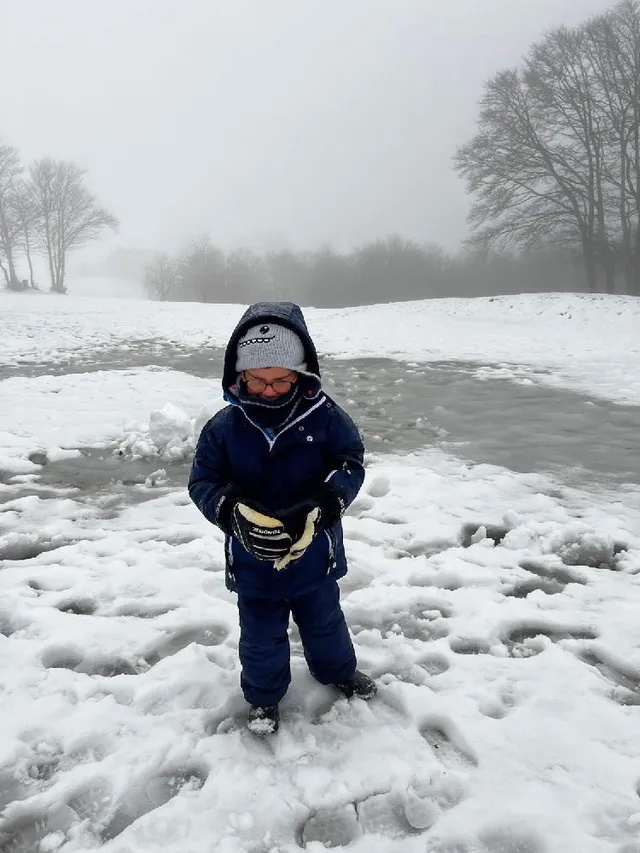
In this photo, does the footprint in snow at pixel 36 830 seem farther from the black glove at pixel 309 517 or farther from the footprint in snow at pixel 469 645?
the footprint in snow at pixel 469 645

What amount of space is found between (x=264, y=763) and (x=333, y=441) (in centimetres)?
127

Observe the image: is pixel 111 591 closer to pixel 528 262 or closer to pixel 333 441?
pixel 333 441

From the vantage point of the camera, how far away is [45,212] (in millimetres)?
37969

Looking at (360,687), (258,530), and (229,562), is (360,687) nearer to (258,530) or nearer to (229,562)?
(229,562)

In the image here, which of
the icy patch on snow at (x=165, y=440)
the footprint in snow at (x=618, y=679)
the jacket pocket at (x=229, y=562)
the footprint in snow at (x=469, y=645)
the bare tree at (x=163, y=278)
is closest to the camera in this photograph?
the jacket pocket at (x=229, y=562)

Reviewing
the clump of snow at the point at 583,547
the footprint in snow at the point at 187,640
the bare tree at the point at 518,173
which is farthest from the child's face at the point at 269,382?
the bare tree at the point at 518,173

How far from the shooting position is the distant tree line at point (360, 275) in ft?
109

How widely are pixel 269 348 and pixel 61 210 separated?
143 ft

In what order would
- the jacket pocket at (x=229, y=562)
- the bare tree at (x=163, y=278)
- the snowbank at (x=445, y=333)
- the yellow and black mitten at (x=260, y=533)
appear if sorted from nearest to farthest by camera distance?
the yellow and black mitten at (x=260, y=533)
the jacket pocket at (x=229, y=562)
the snowbank at (x=445, y=333)
the bare tree at (x=163, y=278)

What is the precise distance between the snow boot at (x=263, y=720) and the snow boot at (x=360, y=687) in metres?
0.33

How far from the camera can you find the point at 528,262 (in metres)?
33.2

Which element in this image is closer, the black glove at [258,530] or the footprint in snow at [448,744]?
the black glove at [258,530]

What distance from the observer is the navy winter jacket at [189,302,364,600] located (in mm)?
2127

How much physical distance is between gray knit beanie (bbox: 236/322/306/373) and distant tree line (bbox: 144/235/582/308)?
29.4 m
